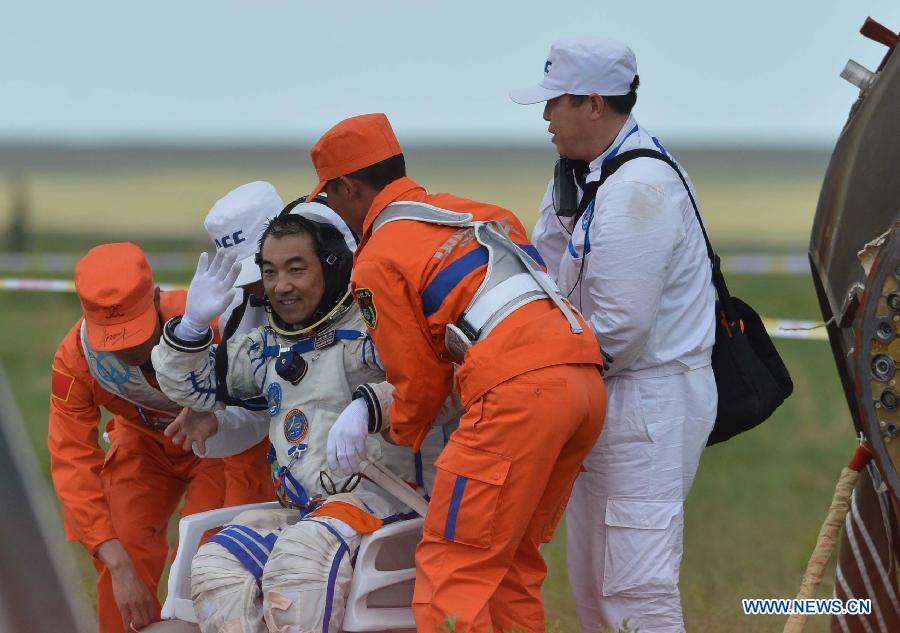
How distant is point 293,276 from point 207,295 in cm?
28

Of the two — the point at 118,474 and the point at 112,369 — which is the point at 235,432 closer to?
the point at 112,369

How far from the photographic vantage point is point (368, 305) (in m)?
4.28

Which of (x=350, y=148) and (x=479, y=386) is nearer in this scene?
(x=479, y=386)

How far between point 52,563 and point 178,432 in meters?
0.61

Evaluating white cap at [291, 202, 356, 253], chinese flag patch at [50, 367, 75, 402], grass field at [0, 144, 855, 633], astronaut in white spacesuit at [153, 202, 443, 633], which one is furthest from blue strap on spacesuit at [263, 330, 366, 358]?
grass field at [0, 144, 855, 633]

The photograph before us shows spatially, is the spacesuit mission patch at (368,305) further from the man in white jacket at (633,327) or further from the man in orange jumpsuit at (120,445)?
the man in orange jumpsuit at (120,445)

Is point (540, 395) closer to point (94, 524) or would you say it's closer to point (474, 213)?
point (474, 213)

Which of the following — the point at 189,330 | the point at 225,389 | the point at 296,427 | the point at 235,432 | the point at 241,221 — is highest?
the point at 241,221

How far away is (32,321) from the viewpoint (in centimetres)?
1791

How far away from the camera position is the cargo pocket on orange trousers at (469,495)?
4.14m

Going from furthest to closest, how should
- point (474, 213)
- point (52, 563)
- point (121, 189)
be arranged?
point (121, 189) < point (52, 563) < point (474, 213)

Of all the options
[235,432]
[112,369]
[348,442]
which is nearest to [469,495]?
[348,442]

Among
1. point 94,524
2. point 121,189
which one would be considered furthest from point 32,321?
point 121,189

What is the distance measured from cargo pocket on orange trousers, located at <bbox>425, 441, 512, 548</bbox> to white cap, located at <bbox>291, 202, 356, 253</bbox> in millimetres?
1016
